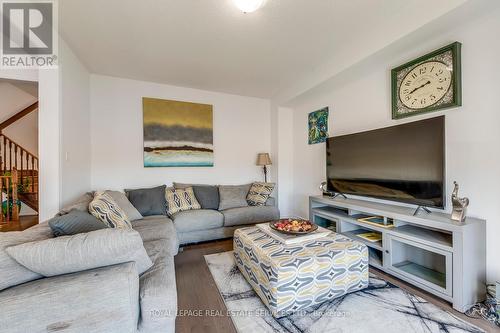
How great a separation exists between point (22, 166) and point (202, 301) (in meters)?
5.06

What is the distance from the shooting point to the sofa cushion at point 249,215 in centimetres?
315

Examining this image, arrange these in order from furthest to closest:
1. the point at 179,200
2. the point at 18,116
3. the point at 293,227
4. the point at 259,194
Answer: the point at 18,116 → the point at 259,194 → the point at 179,200 → the point at 293,227

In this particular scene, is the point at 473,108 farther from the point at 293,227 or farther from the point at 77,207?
the point at 77,207

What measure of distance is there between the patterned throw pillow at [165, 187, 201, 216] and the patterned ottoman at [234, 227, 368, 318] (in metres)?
1.52

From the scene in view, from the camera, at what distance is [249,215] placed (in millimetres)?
3262

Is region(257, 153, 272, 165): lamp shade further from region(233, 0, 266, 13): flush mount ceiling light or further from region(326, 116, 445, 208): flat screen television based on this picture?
region(233, 0, 266, 13): flush mount ceiling light

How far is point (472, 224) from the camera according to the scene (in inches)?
62.9

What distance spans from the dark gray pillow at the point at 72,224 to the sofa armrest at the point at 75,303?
1.05 feet

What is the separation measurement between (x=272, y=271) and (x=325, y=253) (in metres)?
0.44

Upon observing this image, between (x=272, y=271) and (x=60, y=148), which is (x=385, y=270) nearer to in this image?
(x=272, y=271)

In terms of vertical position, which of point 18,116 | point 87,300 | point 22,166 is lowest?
point 87,300

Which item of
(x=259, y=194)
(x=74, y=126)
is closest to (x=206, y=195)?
(x=259, y=194)

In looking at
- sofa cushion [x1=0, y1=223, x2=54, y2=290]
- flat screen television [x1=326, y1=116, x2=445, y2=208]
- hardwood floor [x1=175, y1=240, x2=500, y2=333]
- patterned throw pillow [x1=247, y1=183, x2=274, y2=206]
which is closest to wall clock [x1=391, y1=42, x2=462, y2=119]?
flat screen television [x1=326, y1=116, x2=445, y2=208]

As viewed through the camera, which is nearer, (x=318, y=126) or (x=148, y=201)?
(x=148, y=201)
